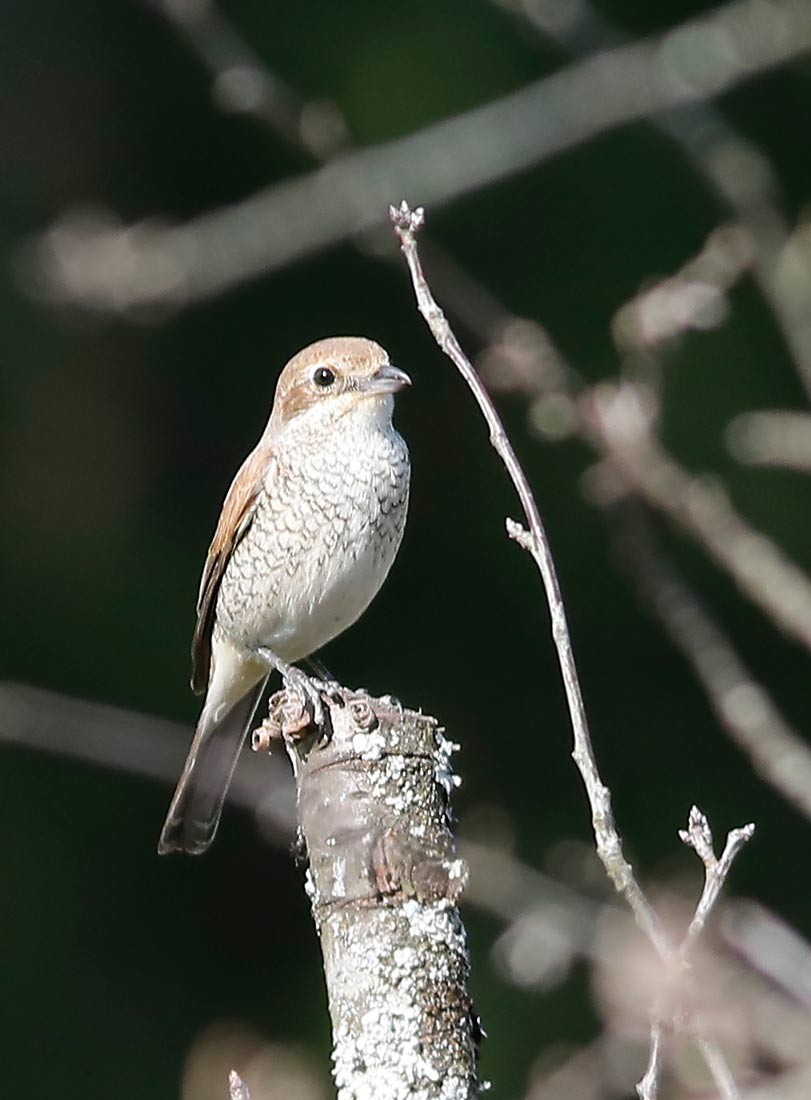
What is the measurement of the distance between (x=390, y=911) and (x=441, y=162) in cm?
254

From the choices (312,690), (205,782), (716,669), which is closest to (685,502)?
(716,669)

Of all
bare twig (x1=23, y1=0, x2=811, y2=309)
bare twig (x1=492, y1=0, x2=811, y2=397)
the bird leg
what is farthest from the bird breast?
bare twig (x1=492, y1=0, x2=811, y2=397)

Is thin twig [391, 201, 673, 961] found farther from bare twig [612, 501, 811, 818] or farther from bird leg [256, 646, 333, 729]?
bare twig [612, 501, 811, 818]

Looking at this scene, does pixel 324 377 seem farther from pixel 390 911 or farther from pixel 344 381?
pixel 390 911

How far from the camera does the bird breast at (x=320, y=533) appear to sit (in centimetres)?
379

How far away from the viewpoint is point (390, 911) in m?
2.16

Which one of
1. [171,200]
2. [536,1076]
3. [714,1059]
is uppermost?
[171,200]

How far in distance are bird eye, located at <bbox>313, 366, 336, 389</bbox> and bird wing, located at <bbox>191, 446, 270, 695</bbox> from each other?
17cm

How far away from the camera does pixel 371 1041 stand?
2.09 meters

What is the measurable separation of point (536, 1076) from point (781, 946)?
233 cm

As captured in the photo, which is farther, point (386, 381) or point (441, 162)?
point (441, 162)

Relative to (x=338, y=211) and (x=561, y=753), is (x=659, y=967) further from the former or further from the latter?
(x=561, y=753)

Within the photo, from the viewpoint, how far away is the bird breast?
3.79 meters

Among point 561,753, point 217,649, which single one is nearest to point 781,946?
point 217,649
